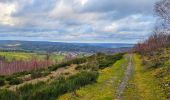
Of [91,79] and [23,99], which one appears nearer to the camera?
[23,99]

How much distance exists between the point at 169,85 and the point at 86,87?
6394mm

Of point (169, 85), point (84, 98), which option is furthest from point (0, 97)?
point (169, 85)

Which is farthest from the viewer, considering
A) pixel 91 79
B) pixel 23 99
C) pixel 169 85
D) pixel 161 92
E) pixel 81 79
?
pixel 91 79

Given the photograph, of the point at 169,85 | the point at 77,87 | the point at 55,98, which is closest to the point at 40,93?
the point at 55,98

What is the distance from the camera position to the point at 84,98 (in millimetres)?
20672

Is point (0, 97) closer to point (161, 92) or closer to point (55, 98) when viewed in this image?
point (55, 98)

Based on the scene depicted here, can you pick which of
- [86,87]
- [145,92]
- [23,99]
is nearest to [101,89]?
[86,87]

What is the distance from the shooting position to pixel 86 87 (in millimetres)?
25609

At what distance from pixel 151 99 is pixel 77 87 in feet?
21.2

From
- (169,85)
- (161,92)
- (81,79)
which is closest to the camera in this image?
(161,92)

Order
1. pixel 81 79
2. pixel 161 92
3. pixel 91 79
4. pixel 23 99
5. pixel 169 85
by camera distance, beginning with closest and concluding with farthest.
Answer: pixel 23 99, pixel 161 92, pixel 169 85, pixel 81 79, pixel 91 79

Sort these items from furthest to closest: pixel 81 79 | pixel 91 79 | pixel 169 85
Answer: pixel 91 79
pixel 81 79
pixel 169 85

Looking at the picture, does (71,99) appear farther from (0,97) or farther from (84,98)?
(0,97)

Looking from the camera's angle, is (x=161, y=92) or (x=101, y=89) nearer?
(x=161, y=92)
